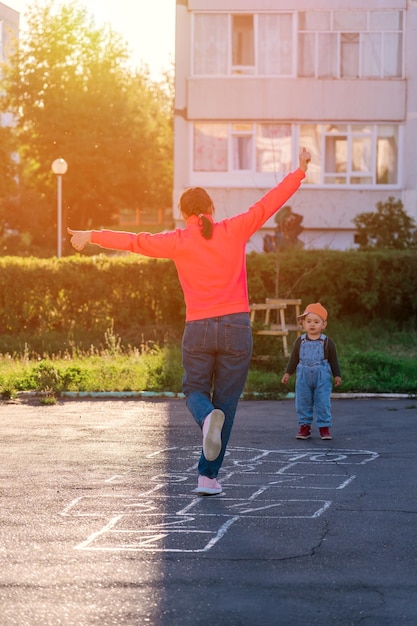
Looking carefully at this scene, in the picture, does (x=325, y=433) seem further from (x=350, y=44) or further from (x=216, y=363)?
(x=350, y=44)

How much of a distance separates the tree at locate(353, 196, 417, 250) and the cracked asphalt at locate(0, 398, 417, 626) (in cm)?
1390

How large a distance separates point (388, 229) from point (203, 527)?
20.8m

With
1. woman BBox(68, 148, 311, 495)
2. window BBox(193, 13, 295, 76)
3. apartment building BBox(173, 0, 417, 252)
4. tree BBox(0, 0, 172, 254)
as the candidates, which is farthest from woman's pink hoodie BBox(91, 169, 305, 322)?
tree BBox(0, 0, 172, 254)

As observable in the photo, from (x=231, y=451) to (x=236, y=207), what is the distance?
2899cm

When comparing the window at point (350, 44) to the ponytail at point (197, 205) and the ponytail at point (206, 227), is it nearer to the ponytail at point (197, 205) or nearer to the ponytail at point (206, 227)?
the ponytail at point (197, 205)

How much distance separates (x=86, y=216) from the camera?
233ft

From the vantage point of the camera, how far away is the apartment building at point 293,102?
132 feet

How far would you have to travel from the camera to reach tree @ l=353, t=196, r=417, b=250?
1065 inches

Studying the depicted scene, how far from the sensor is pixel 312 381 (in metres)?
12.7

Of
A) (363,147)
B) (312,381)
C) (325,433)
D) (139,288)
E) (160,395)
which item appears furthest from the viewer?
(363,147)

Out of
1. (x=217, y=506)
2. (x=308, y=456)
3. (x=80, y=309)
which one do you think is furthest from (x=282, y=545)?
(x=80, y=309)

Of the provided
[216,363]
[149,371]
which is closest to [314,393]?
[216,363]

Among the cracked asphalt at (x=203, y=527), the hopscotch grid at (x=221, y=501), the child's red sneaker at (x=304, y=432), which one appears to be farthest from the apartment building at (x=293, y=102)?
the hopscotch grid at (x=221, y=501)

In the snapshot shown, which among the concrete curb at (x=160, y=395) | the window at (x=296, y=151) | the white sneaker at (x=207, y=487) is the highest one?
the window at (x=296, y=151)
